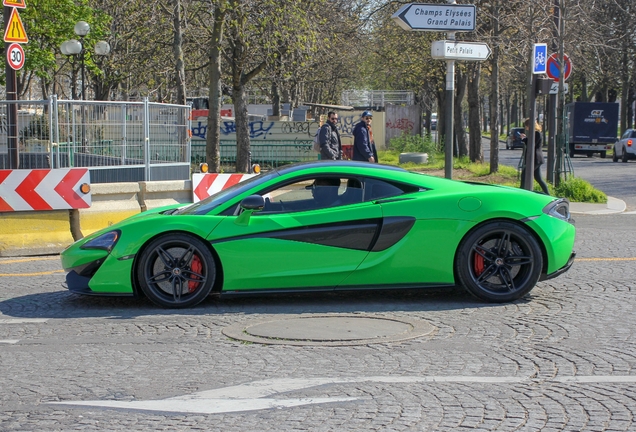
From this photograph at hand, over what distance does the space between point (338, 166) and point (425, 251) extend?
108 centimetres

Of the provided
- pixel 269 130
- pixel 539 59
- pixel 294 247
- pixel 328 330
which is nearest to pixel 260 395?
pixel 328 330

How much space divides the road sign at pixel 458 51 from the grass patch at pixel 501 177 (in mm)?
6549

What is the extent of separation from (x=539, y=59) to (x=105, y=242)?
1077 cm

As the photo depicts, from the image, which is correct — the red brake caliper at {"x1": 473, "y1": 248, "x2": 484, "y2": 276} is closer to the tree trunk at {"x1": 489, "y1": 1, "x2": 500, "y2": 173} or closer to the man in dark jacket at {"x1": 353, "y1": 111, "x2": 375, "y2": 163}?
the man in dark jacket at {"x1": 353, "y1": 111, "x2": 375, "y2": 163}

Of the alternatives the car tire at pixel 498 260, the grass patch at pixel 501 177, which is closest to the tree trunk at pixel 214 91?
the grass patch at pixel 501 177

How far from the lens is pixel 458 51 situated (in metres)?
12.3

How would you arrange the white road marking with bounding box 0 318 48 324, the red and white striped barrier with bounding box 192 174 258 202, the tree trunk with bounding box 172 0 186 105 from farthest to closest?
the tree trunk with bounding box 172 0 186 105 < the red and white striped barrier with bounding box 192 174 258 202 < the white road marking with bounding box 0 318 48 324

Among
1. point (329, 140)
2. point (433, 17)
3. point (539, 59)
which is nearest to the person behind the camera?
point (433, 17)

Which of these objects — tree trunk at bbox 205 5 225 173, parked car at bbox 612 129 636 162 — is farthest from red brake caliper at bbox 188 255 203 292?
parked car at bbox 612 129 636 162

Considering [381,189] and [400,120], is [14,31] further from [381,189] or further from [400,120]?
[400,120]

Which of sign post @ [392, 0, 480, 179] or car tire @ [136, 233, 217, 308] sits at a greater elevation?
sign post @ [392, 0, 480, 179]

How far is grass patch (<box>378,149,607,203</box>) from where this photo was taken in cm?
1827

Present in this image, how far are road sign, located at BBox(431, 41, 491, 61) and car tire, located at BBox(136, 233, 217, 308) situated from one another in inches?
243

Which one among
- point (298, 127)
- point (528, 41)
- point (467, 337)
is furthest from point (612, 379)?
point (298, 127)
